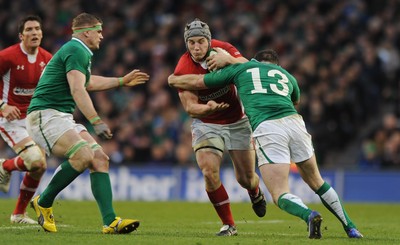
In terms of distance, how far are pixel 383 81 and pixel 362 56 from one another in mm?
884

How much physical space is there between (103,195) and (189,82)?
5.78ft

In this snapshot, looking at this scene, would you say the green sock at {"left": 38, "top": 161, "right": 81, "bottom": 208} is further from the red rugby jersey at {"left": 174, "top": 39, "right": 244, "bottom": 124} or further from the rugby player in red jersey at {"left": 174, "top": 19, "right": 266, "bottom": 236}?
the red rugby jersey at {"left": 174, "top": 39, "right": 244, "bottom": 124}

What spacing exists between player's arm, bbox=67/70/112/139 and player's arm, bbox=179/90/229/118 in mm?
1278

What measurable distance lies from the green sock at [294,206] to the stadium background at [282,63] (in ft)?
38.6

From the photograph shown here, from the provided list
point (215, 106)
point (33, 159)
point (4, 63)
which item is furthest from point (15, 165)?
point (215, 106)

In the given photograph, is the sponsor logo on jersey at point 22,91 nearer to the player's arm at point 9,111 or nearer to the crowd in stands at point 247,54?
the player's arm at point 9,111

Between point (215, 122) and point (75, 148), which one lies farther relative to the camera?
point (215, 122)

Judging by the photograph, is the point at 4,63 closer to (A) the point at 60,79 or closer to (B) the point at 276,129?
(A) the point at 60,79

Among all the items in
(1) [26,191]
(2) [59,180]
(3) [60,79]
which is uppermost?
(3) [60,79]

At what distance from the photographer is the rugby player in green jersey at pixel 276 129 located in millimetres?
10250

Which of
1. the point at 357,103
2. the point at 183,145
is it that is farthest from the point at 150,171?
the point at 357,103

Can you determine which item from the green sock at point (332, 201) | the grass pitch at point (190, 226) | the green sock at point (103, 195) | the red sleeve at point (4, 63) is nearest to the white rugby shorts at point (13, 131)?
the red sleeve at point (4, 63)

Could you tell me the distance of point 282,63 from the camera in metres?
24.0

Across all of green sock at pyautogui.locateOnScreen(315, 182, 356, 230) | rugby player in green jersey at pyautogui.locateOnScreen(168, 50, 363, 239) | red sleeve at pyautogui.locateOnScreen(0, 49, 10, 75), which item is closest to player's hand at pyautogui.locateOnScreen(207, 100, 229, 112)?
rugby player in green jersey at pyautogui.locateOnScreen(168, 50, 363, 239)
